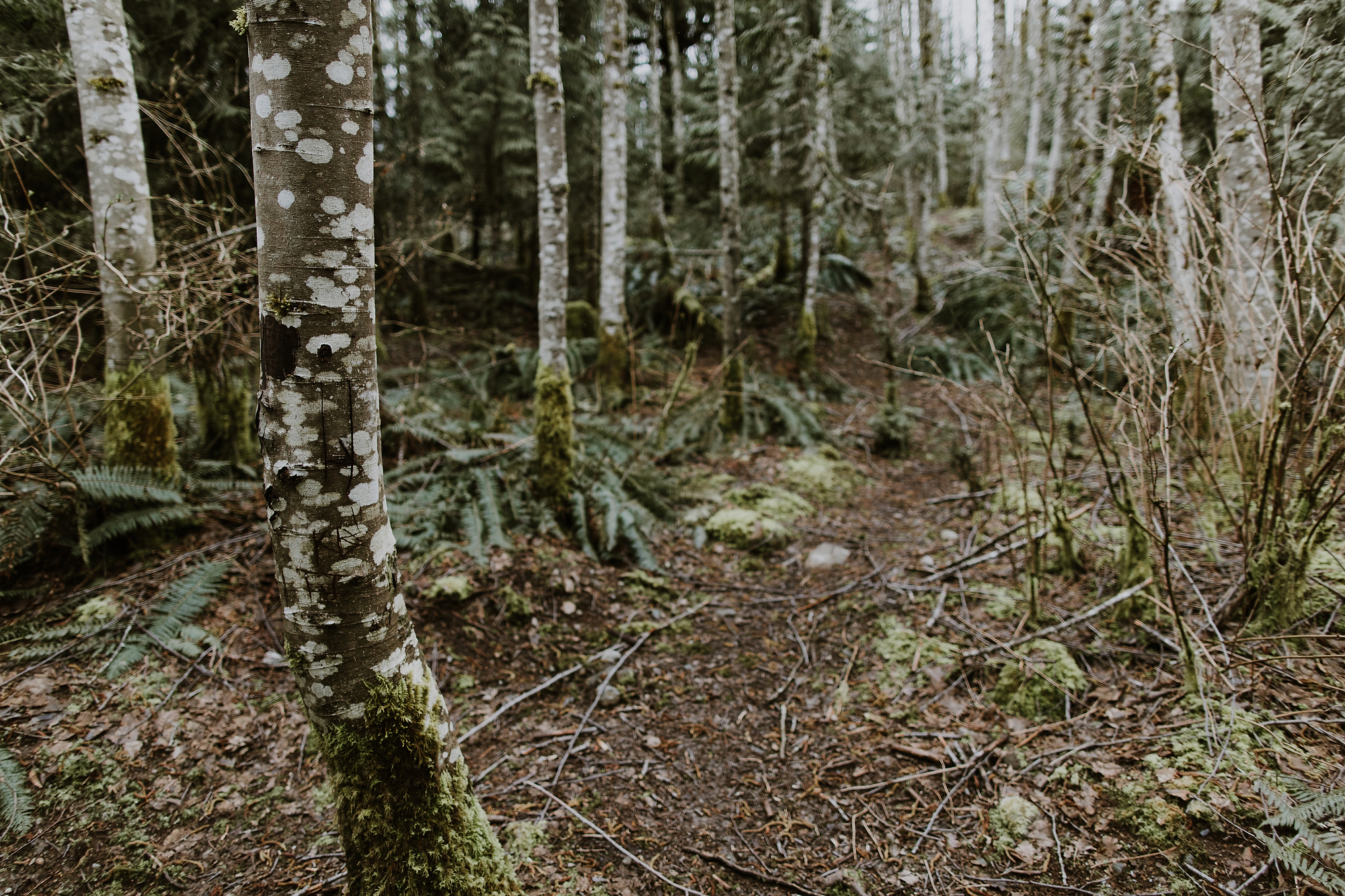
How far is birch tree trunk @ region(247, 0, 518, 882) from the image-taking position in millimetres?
1613

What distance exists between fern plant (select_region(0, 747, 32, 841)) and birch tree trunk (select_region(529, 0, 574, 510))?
10.7 ft

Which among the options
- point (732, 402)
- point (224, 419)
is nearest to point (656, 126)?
point (732, 402)

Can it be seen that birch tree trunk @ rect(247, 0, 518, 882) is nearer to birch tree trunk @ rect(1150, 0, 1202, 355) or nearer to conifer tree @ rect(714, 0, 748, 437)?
birch tree trunk @ rect(1150, 0, 1202, 355)

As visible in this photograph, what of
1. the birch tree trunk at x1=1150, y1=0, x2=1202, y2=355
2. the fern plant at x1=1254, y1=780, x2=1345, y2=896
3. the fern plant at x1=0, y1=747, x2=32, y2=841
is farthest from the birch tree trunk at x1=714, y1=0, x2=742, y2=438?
the fern plant at x1=0, y1=747, x2=32, y2=841

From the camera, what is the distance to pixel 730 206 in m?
8.51

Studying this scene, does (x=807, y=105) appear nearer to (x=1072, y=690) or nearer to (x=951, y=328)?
(x=951, y=328)

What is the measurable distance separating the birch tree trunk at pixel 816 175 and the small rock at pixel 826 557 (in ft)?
17.3

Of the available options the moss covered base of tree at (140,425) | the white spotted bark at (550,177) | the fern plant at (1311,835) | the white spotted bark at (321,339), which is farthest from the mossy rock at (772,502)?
the moss covered base of tree at (140,425)

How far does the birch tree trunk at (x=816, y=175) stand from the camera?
944 cm

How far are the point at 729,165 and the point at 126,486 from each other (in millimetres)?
7627

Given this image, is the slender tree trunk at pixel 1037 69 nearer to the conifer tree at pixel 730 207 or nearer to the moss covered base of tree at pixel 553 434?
the conifer tree at pixel 730 207

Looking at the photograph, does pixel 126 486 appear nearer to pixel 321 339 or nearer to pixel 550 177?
pixel 321 339

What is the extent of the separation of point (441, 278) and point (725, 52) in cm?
852

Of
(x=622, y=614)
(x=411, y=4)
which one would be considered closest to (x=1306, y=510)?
Answer: (x=622, y=614)
